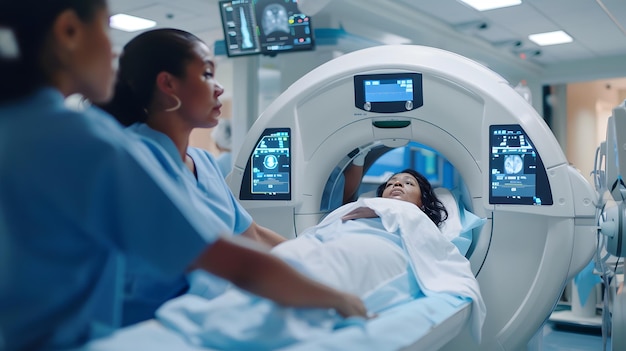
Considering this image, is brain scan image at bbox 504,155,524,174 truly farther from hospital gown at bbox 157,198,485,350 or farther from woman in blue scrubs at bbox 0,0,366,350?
woman in blue scrubs at bbox 0,0,366,350

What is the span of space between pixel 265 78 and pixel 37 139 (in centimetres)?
622

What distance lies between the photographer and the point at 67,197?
2.33 feet

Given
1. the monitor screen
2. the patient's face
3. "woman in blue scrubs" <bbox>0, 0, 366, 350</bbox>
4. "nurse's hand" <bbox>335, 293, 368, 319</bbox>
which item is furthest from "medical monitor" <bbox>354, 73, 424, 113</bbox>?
the monitor screen

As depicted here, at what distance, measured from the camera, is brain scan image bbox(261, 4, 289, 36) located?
3.69 m

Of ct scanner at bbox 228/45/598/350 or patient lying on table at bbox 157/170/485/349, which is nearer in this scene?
patient lying on table at bbox 157/170/485/349

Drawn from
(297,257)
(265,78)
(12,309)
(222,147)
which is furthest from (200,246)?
(265,78)

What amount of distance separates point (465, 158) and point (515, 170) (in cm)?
18

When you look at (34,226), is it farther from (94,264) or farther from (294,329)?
(294,329)

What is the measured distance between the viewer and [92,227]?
735 millimetres

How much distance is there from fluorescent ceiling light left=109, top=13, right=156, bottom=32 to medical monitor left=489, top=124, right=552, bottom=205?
3969 millimetres

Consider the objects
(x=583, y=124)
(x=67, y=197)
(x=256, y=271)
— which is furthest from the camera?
(x=583, y=124)

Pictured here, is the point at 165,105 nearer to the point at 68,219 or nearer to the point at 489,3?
the point at 68,219

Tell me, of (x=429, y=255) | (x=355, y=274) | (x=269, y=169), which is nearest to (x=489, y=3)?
(x=269, y=169)

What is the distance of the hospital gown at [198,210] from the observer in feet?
3.92
